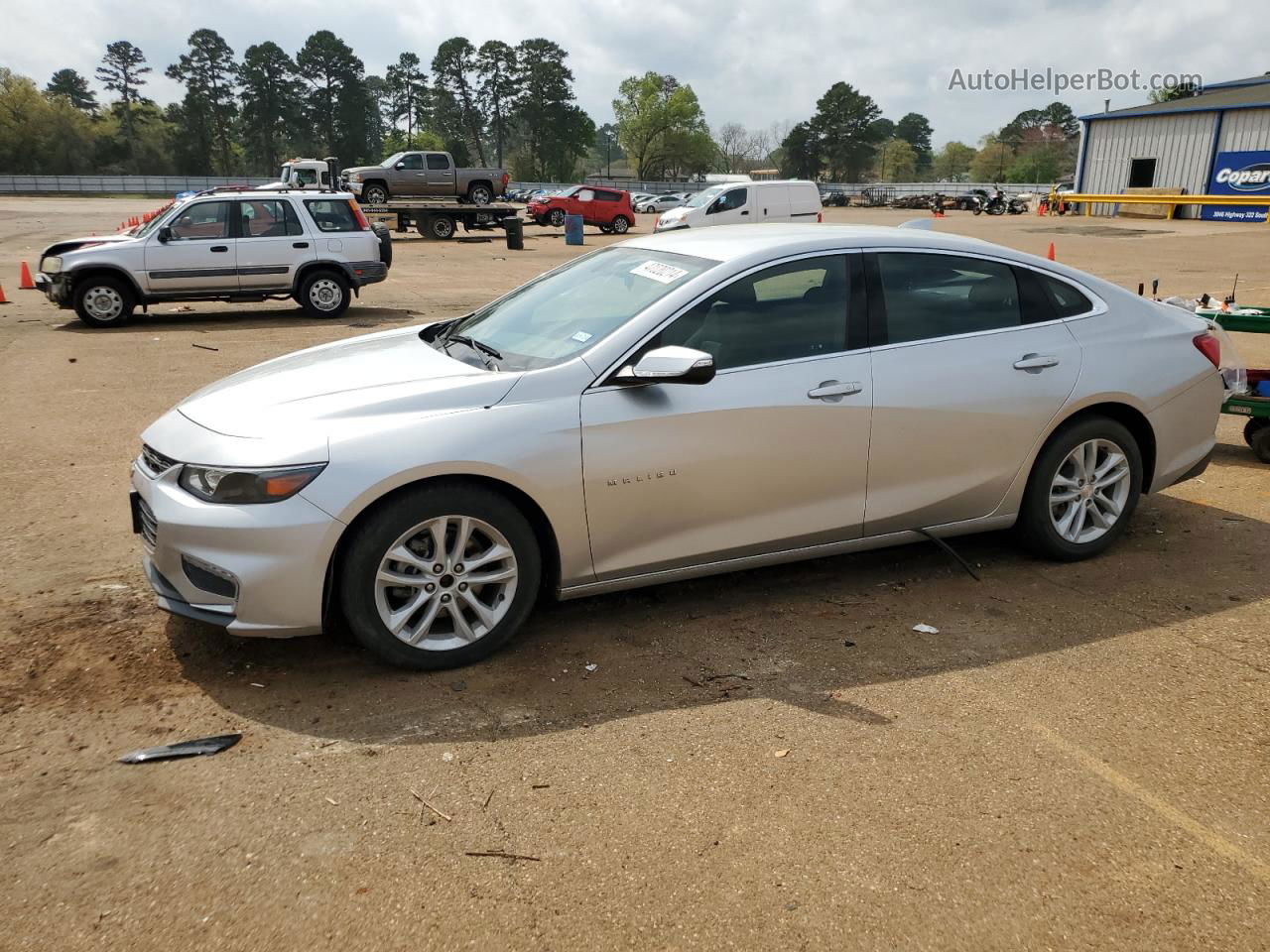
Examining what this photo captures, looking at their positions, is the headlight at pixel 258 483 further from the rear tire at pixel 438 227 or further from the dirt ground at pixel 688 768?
the rear tire at pixel 438 227

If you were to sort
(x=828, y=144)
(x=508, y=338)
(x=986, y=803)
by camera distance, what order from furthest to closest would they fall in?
(x=828, y=144) < (x=508, y=338) < (x=986, y=803)

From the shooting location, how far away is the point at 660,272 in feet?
14.1

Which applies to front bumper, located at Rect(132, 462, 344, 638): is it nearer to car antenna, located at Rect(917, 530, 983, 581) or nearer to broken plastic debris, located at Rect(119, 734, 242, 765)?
broken plastic debris, located at Rect(119, 734, 242, 765)

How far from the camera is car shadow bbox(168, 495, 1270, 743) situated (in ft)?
11.4

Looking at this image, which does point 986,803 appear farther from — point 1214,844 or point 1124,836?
point 1214,844

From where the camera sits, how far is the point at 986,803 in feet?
9.58

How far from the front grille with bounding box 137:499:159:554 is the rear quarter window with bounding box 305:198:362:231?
11.1 m

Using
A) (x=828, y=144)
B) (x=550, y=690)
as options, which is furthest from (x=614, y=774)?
(x=828, y=144)

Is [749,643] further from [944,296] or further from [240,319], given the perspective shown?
[240,319]

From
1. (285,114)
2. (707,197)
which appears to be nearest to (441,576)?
(707,197)

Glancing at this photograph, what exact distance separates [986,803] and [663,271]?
2496 mm

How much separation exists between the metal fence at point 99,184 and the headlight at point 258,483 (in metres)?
79.9

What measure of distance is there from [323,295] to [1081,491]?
38.9 feet

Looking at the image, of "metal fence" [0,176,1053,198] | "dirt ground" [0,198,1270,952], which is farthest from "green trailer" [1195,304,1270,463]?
"metal fence" [0,176,1053,198]
